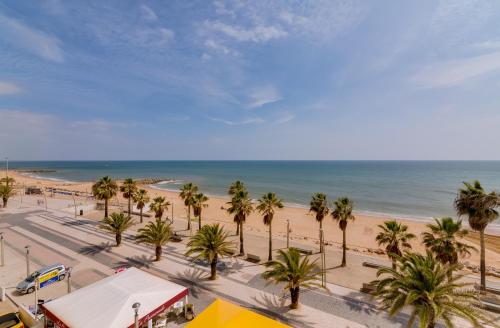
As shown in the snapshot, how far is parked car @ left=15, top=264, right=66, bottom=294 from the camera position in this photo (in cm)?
1822

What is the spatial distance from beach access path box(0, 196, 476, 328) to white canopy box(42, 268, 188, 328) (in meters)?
3.51

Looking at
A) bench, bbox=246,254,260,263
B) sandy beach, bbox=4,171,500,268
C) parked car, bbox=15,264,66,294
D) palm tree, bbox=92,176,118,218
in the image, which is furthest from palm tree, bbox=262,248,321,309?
palm tree, bbox=92,176,118,218

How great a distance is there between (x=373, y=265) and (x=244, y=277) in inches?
538

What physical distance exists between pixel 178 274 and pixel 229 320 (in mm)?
12371

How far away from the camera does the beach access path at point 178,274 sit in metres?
16.1

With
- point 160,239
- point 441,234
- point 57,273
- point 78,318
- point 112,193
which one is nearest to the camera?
point 78,318

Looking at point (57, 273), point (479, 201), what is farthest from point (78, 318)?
point (479, 201)

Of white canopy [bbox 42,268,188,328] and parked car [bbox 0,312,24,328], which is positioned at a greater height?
white canopy [bbox 42,268,188,328]

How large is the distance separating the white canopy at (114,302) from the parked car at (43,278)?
7.19 metres

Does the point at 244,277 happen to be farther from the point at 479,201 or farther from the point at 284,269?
the point at 479,201

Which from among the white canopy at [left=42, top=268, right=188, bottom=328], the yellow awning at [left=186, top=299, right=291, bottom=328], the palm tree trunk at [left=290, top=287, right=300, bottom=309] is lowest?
the palm tree trunk at [left=290, top=287, right=300, bottom=309]

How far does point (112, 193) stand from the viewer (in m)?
37.9

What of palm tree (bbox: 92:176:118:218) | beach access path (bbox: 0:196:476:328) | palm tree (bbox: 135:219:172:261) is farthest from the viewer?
palm tree (bbox: 92:176:118:218)

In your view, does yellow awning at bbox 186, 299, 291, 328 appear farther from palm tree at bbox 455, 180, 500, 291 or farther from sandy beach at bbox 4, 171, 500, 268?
sandy beach at bbox 4, 171, 500, 268
